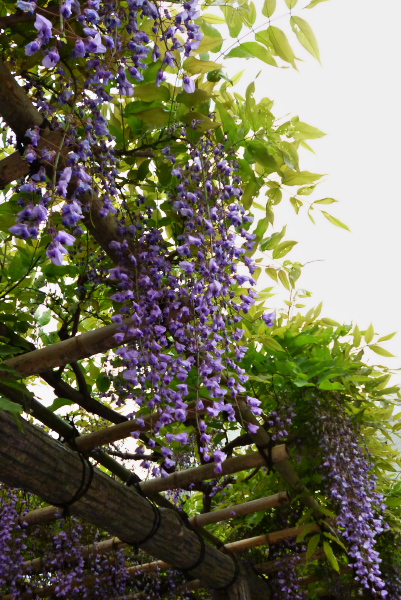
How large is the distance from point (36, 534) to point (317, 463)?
56.0 inches

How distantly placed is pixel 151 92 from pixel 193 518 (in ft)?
6.66

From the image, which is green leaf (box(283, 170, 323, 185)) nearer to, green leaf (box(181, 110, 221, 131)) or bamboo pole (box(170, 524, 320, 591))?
green leaf (box(181, 110, 221, 131))

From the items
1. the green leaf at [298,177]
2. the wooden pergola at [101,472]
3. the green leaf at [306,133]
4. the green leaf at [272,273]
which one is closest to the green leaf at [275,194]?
the green leaf at [298,177]

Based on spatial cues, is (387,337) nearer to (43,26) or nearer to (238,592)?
(238,592)

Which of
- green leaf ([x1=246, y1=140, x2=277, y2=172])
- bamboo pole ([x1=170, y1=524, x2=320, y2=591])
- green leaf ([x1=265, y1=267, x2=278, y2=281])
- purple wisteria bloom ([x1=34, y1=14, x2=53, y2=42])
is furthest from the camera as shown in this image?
bamboo pole ([x1=170, y1=524, x2=320, y2=591])

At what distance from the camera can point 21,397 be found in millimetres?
1608

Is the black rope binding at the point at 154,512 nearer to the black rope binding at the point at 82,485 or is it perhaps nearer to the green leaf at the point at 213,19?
the black rope binding at the point at 82,485

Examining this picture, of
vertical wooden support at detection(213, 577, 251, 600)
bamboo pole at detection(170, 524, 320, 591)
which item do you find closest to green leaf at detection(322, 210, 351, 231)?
bamboo pole at detection(170, 524, 320, 591)

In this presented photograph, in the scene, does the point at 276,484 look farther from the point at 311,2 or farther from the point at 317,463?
the point at 311,2

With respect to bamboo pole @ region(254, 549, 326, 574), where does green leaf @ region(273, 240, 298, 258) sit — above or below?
above

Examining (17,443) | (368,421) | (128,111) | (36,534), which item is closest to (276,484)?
(368,421)

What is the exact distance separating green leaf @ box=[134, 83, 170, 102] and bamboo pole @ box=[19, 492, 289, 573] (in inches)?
64.3

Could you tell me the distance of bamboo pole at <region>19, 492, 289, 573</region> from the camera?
238 centimetres

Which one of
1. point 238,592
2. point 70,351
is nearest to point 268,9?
point 70,351
